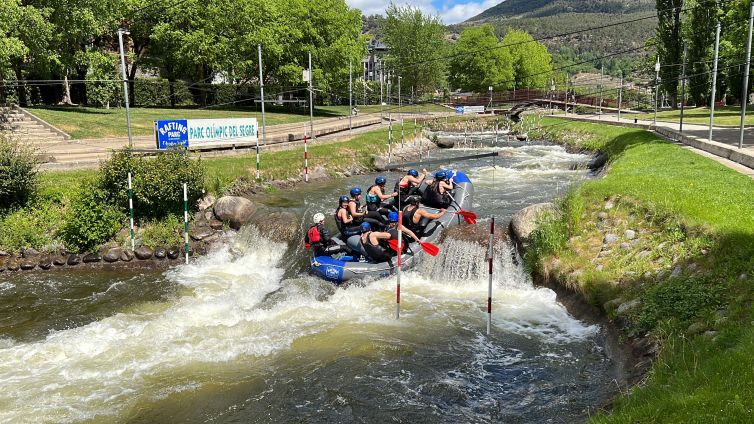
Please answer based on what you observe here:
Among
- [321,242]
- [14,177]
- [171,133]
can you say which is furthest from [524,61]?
[14,177]

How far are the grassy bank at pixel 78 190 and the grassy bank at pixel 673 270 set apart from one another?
11.0m

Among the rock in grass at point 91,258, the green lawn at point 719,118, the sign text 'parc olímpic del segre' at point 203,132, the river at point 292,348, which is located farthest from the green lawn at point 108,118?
the green lawn at point 719,118

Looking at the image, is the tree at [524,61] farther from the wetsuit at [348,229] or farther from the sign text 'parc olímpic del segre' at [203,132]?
the wetsuit at [348,229]

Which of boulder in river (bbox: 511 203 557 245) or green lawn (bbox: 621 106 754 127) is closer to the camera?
boulder in river (bbox: 511 203 557 245)

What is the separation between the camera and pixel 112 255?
15.6m

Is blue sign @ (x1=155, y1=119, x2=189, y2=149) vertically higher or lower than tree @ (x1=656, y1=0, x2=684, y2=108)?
lower

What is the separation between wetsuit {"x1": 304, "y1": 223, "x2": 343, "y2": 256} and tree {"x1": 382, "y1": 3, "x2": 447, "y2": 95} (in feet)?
230

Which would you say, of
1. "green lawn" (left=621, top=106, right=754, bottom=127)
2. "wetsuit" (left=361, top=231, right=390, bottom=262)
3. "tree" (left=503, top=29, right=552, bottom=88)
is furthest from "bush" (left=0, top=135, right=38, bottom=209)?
"tree" (left=503, top=29, right=552, bottom=88)

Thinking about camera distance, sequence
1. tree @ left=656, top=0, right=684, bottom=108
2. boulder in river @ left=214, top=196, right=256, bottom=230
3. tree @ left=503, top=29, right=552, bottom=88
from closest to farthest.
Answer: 1. boulder in river @ left=214, top=196, right=256, bottom=230
2. tree @ left=656, top=0, right=684, bottom=108
3. tree @ left=503, top=29, right=552, bottom=88

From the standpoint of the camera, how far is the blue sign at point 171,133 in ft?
72.4

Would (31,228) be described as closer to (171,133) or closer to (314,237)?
(171,133)

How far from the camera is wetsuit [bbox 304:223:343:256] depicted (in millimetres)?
14000

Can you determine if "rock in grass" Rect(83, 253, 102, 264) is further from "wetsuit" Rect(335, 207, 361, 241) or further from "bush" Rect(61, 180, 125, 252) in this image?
"wetsuit" Rect(335, 207, 361, 241)

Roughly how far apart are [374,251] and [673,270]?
633cm
